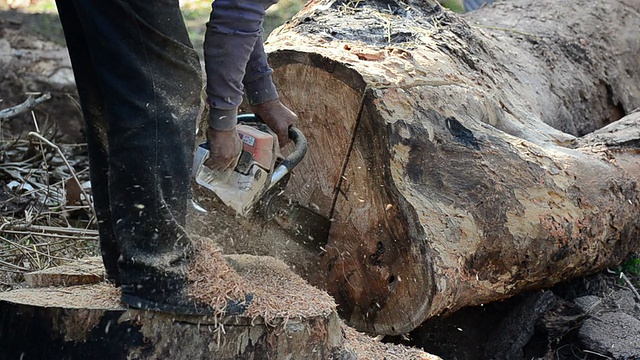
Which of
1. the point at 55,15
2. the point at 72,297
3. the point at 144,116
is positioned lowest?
the point at 55,15

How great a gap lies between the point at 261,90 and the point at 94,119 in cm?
63

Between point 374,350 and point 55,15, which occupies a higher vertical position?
point 374,350

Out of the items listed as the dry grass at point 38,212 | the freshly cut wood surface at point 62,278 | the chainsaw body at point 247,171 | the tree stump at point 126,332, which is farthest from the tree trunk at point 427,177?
the dry grass at point 38,212

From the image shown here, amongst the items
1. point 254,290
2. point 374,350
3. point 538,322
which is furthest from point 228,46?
point 538,322

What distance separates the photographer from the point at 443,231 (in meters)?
3.33

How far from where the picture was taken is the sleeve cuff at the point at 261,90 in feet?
10.3

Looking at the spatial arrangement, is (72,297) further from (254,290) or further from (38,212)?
(38,212)

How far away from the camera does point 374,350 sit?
124 inches

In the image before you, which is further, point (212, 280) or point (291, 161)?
point (291, 161)

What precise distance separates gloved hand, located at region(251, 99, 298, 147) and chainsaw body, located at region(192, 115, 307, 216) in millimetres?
79

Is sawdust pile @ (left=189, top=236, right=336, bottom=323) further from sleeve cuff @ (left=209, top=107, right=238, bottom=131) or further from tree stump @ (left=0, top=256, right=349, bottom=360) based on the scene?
sleeve cuff @ (left=209, top=107, right=238, bottom=131)

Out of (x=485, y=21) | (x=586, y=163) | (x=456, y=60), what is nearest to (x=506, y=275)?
(x=586, y=163)

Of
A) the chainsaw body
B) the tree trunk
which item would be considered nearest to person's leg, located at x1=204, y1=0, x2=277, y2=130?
the chainsaw body

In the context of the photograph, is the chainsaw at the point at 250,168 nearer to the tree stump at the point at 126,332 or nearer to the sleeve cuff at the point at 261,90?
the sleeve cuff at the point at 261,90
